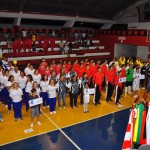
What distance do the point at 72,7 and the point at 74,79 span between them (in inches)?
504

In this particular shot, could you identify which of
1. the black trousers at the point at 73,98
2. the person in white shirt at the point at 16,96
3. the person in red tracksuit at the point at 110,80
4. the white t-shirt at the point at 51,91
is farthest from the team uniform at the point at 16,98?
the person in red tracksuit at the point at 110,80

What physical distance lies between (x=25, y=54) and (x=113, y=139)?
13436 millimetres

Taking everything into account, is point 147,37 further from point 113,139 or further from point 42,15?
point 113,139

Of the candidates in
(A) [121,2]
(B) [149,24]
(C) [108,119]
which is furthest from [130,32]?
(C) [108,119]

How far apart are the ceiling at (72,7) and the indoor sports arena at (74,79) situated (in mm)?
82

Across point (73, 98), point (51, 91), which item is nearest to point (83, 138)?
point (51, 91)

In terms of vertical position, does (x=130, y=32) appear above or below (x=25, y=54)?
above

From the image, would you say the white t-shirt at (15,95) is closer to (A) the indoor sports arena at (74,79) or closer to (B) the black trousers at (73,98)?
(A) the indoor sports arena at (74,79)

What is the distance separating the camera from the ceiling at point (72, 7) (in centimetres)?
1706

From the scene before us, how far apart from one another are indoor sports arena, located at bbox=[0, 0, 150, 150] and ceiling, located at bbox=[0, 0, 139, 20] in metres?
0.08

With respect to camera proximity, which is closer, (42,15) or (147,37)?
(147,37)

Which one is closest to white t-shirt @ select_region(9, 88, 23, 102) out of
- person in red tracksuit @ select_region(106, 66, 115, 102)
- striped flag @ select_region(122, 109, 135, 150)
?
striped flag @ select_region(122, 109, 135, 150)

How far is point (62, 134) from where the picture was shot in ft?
22.9

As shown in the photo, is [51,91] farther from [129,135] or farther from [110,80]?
[129,135]
